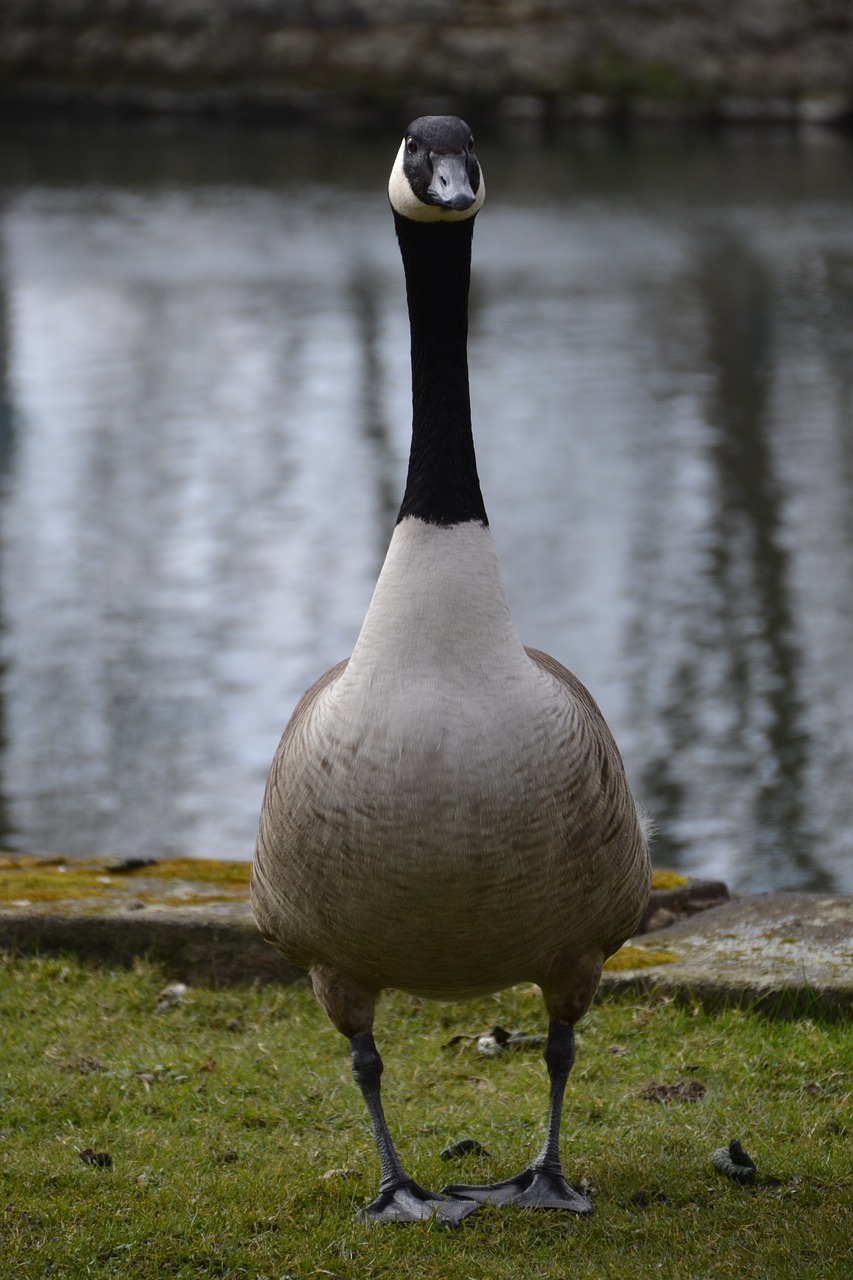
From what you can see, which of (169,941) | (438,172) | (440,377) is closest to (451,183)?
(438,172)

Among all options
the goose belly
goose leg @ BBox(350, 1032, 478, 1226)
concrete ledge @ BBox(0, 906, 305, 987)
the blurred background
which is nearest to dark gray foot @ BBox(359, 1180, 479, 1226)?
goose leg @ BBox(350, 1032, 478, 1226)

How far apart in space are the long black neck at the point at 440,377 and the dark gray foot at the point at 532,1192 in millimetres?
1613

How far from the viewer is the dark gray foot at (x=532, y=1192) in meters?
3.73

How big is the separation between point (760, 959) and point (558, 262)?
17.5m

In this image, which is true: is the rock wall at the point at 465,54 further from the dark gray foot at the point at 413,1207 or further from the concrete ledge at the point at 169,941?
the dark gray foot at the point at 413,1207

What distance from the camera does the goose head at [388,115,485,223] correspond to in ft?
10.7

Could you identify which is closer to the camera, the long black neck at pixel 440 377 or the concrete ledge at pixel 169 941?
the long black neck at pixel 440 377

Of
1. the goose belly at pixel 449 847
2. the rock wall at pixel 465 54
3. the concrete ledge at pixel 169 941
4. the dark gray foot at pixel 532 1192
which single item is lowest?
the concrete ledge at pixel 169 941

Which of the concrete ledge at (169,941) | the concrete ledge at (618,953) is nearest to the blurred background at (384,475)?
the concrete ledge at (618,953)

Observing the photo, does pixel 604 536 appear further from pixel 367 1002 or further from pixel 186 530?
pixel 367 1002

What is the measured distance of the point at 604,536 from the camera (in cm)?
1149

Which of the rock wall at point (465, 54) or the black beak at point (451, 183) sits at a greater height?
the rock wall at point (465, 54)

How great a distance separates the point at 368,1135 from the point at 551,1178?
0.73 m

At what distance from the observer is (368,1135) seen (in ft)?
14.2
